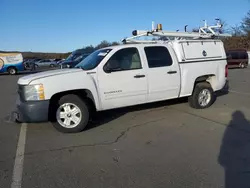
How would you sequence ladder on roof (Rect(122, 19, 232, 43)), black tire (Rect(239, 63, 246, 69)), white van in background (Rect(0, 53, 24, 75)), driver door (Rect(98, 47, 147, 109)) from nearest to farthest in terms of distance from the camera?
driver door (Rect(98, 47, 147, 109)) < ladder on roof (Rect(122, 19, 232, 43)) < black tire (Rect(239, 63, 246, 69)) < white van in background (Rect(0, 53, 24, 75))

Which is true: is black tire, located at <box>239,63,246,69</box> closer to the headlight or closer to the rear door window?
the rear door window

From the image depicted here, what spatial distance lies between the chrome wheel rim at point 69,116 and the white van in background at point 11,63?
87.7ft

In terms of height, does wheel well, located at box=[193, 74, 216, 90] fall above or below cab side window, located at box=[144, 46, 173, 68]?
below

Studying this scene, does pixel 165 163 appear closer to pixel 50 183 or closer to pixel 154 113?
pixel 50 183

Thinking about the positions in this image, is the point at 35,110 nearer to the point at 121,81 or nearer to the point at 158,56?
the point at 121,81

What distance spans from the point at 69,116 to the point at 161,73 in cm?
252

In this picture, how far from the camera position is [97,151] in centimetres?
474

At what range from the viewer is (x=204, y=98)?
8.01m

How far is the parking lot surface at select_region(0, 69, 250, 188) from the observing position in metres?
3.69

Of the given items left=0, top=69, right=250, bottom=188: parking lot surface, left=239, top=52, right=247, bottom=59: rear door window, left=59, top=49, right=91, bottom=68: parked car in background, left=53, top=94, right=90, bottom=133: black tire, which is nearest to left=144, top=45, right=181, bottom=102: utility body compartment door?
left=0, top=69, right=250, bottom=188: parking lot surface

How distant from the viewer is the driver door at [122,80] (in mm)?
6109

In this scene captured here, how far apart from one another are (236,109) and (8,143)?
606 centimetres

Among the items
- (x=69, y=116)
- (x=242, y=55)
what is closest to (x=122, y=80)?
(x=69, y=116)

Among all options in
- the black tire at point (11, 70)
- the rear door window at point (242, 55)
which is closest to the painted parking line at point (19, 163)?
the black tire at point (11, 70)
